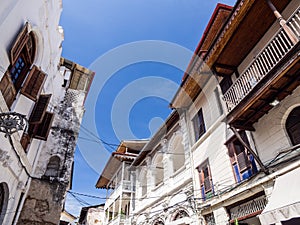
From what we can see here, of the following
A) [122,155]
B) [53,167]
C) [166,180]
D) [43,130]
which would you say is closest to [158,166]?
[166,180]

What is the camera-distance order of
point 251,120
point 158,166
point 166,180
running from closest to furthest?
point 251,120
point 166,180
point 158,166

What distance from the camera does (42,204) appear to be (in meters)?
9.46

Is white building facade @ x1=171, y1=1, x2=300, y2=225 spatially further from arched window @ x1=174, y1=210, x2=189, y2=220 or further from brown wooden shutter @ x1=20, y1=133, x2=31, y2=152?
brown wooden shutter @ x1=20, y1=133, x2=31, y2=152

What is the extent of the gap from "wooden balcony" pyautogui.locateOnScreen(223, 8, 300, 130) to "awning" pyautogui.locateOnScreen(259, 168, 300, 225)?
218cm

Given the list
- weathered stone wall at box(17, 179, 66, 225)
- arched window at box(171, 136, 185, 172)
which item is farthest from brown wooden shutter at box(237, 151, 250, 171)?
weathered stone wall at box(17, 179, 66, 225)

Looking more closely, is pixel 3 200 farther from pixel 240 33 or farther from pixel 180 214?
pixel 240 33

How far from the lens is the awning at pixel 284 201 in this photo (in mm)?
4379

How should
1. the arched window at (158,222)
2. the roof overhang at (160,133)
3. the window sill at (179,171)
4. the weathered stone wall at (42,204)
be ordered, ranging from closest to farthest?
the weathered stone wall at (42,204), the window sill at (179,171), the arched window at (158,222), the roof overhang at (160,133)

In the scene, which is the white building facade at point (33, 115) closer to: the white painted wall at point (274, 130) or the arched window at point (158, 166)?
the arched window at point (158, 166)

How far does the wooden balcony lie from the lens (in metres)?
5.57

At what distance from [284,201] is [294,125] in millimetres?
2501

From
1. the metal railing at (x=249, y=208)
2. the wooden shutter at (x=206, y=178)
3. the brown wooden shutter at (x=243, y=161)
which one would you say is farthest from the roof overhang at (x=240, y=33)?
the metal railing at (x=249, y=208)

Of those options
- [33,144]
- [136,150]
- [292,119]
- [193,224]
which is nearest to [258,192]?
[292,119]

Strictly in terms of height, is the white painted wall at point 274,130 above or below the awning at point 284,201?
above
